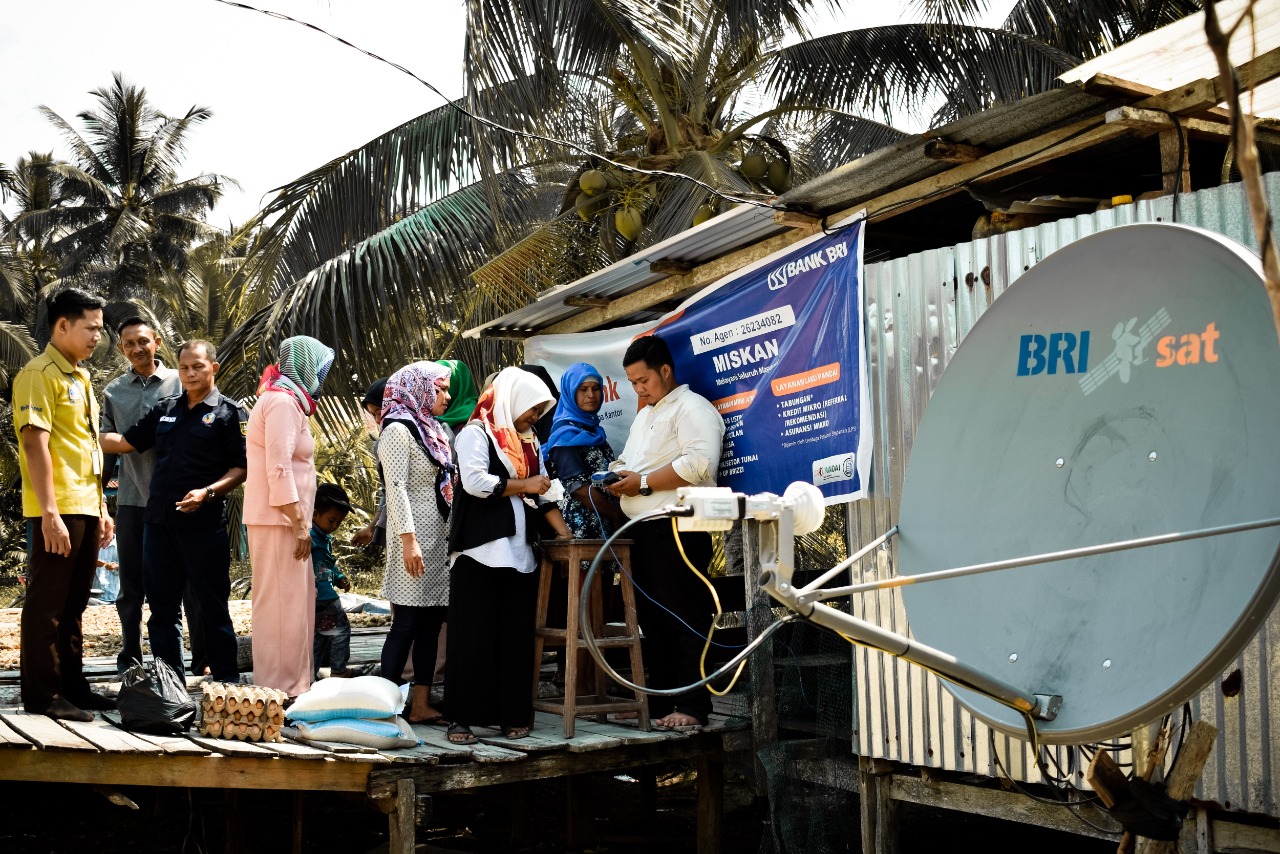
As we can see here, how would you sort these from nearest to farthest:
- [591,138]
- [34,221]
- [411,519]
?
[411,519]
[591,138]
[34,221]

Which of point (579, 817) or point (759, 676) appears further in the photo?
point (579, 817)

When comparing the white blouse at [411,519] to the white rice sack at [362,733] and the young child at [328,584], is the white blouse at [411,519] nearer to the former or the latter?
the white rice sack at [362,733]

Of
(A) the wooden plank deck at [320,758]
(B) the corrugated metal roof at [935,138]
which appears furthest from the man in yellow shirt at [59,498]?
(B) the corrugated metal roof at [935,138]

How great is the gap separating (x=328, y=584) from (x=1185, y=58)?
5436 millimetres

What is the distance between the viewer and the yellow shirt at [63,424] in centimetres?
528

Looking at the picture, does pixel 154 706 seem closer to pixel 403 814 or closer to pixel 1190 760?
pixel 403 814

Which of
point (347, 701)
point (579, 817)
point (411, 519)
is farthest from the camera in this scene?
point (579, 817)

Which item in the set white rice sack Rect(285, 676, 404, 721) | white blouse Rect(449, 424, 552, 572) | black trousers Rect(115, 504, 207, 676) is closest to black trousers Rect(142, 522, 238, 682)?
black trousers Rect(115, 504, 207, 676)

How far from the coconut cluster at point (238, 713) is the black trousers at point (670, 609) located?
184cm

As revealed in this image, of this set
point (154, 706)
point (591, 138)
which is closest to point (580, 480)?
point (154, 706)

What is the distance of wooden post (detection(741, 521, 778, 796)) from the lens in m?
5.99

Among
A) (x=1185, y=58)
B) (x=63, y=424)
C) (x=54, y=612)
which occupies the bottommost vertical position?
(x=54, y=612)

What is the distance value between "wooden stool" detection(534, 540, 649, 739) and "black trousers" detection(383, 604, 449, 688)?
0.52m

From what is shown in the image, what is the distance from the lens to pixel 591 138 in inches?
424
